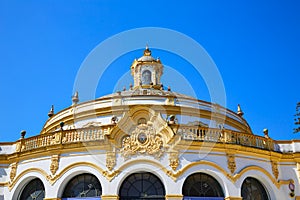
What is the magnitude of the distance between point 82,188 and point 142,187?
3151 mm

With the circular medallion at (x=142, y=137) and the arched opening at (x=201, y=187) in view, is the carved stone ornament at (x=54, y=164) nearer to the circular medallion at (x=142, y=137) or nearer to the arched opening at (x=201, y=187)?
the circular medallion at (x=142, y=137)

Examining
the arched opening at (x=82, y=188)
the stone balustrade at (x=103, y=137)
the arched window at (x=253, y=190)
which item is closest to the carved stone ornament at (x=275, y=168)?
the stone balustrade at (x=103, y=137)

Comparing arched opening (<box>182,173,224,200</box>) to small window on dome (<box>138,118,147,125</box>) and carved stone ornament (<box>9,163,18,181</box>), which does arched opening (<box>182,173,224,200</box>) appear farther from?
carved stone ornament (<box>9,163,18,181</box>)

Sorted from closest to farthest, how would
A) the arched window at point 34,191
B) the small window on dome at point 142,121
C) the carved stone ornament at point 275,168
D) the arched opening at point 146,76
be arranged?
the small window on dome at point 142,121 → the arched window at point 34,191 → the carved stone ornament at point 275,168 → the arched opening at point 146,76

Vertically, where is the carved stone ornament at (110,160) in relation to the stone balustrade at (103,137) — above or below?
below

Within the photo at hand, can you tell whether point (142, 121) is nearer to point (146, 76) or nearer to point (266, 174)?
point (266, 174)

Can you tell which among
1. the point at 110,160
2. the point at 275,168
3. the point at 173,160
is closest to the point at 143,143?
the point at 173,160

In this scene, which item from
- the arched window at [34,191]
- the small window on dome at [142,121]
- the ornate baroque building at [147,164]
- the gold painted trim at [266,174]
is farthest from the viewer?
the arched window at [34,191]

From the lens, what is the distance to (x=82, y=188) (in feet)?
57.8

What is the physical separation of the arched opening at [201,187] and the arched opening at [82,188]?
4.46m

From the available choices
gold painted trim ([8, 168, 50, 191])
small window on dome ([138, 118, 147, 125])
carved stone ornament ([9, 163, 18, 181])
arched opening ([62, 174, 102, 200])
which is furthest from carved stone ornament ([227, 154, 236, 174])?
carved stone ornament ([9, 163, 18, 181])

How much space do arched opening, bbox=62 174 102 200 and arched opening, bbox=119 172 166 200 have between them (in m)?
1.35

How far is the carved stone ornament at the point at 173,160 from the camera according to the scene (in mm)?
16969

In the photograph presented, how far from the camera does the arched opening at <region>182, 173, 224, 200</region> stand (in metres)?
17.2
